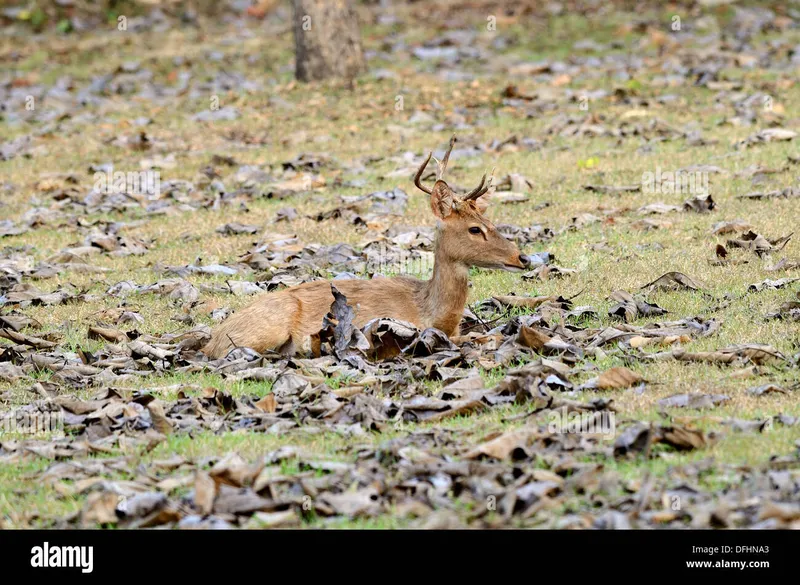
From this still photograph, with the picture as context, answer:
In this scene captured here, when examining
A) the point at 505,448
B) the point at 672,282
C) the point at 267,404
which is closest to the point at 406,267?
the point at 672,282

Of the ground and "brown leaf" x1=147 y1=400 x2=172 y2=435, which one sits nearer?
the ground

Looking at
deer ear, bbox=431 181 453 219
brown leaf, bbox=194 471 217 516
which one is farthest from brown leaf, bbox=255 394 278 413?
deer ear, bbox=431 181 453 219

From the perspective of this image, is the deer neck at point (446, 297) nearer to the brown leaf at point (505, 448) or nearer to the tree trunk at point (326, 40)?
the brown leaf at point (505, 448)

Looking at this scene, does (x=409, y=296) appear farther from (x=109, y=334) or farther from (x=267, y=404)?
(x=109, y=334)

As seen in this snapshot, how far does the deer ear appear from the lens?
10.4 metres

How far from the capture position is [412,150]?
1825 centimetres

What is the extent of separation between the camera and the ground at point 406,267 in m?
6.85

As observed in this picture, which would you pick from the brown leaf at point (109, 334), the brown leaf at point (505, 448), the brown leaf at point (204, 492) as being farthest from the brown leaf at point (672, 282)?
the brown leaf at point (204, 492)

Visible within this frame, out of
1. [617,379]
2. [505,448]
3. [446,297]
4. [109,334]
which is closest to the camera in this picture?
[505,448]

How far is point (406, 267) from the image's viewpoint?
1299 cm

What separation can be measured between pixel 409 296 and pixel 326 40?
12.0 meters

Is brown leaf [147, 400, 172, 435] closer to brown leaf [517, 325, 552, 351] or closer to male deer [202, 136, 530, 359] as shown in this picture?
male deer [202, 136, 530, 359]

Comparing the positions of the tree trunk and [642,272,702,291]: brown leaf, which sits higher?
the tree trunk

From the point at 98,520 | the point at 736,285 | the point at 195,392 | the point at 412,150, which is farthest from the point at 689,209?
the point at 98,520
